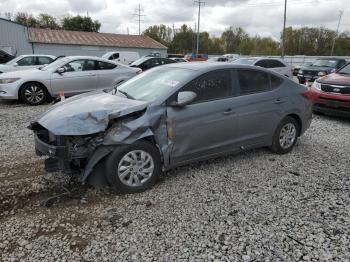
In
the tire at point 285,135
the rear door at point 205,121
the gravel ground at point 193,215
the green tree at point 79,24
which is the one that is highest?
the green tree at point 79,24

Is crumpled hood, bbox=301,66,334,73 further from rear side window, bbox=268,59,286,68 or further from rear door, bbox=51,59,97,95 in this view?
rear door, bbox=51,59,97,95

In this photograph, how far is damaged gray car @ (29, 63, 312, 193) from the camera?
11.5 feet

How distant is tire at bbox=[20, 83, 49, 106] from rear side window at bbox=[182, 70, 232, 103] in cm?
679

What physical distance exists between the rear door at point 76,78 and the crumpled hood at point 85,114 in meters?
5.76

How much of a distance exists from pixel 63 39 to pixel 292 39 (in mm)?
47857

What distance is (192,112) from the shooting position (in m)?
4.00

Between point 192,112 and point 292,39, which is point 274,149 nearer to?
point 192,112

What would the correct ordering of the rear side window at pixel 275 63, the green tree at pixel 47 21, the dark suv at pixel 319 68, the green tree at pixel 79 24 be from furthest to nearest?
the green tree at pixel 47 21 → the green tree at pixel 79 24 → the dark suv at pixel 319 68 → the rear side window at pixel 275 63

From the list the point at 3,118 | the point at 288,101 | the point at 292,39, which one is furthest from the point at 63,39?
the point at 292,39

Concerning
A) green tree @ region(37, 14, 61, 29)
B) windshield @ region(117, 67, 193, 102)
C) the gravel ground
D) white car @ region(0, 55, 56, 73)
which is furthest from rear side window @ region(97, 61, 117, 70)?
green tree @ region(37, 14, 61, 29)

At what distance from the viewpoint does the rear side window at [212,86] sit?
13.6 ft

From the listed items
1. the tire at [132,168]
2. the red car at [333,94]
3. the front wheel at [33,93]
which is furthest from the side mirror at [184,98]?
the front wheel at [33,93]

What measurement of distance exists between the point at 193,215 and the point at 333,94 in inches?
242

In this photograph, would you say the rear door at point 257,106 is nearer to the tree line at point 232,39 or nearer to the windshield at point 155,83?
the windshield at point 155,83
